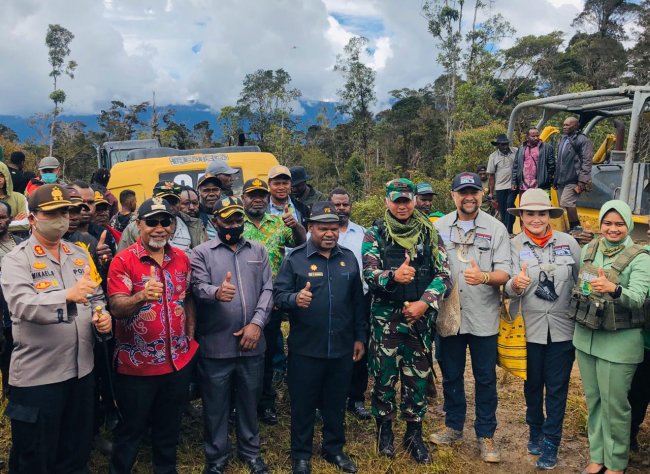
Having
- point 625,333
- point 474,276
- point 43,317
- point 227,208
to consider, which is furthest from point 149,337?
point 625,333

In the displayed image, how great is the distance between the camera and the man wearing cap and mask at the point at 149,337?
3277 mm

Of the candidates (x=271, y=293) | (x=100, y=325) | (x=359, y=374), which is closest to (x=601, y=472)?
(x=359, y=374)

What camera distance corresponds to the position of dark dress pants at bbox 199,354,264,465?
12.1 ft

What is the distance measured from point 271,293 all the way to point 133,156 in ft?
15.3

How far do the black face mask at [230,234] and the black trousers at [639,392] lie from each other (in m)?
3.09

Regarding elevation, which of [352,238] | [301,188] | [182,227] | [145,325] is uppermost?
[301,188]

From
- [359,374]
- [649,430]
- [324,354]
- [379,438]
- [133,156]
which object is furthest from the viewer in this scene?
[133,156]

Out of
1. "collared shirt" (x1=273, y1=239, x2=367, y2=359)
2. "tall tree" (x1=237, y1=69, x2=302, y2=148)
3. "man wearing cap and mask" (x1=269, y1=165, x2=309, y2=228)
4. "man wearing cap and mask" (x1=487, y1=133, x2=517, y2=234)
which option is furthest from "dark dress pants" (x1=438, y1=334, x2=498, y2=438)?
"tall tree" (x1=237, y1=69, x2=302, y2=148)

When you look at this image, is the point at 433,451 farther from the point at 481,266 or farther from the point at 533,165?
the point at 533,165

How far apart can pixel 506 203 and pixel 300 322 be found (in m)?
5.93

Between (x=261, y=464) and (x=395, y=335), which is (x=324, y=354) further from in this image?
(x=261, y=464)

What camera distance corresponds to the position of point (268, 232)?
4.32 meters

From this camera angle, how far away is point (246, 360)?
148 inches

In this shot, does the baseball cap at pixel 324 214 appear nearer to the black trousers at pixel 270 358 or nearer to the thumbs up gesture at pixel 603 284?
the black trousers at pixel 270 358
